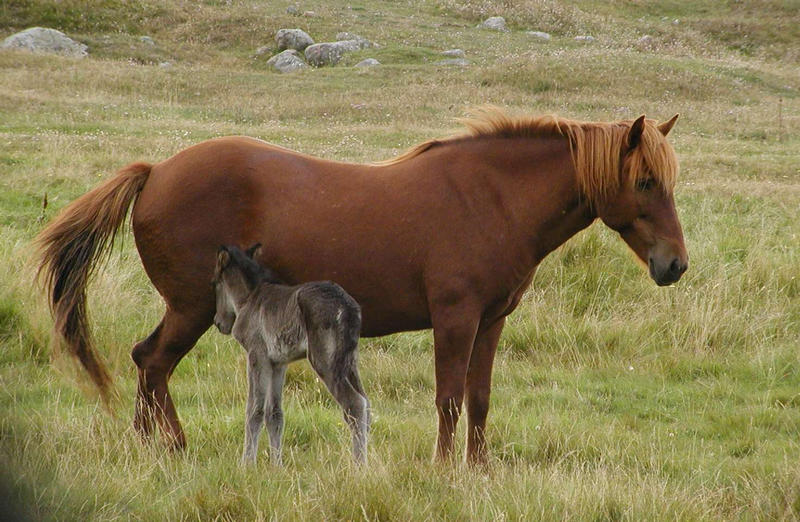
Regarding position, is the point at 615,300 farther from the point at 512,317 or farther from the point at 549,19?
the point at 549,19

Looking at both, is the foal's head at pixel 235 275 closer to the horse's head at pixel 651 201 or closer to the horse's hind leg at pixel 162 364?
the horse's hind leg at pixel 162 364

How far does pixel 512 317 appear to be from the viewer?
26.2ft

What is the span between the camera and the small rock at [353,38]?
3603 centimetres

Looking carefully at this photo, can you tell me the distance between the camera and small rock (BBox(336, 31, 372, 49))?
36.0 metres

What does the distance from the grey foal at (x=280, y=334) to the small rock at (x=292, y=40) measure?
1262 inches

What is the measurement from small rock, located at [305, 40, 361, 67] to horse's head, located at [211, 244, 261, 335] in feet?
98.3

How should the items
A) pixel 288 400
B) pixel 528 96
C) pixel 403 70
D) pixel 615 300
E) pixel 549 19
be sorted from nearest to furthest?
pixel 288 400 → pixel 615 300 → pixel 528 96 → pixel 403 70 → pixel 549 19

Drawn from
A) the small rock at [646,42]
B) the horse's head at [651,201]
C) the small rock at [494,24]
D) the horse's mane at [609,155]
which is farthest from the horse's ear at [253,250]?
the small rock at [494,24]

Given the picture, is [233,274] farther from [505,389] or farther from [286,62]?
[286,62]

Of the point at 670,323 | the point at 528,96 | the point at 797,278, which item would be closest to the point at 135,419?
the point at 670,323

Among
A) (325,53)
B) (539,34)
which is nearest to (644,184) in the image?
(325,53)

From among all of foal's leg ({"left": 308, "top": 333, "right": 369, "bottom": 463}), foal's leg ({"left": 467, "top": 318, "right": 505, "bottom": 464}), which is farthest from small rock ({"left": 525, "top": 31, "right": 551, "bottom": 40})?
foal's leg ({"left": 308, "top": 333, "right": 369, "bottom": 463})

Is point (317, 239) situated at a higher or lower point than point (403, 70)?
higher

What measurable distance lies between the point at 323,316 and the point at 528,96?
22.9 metres
